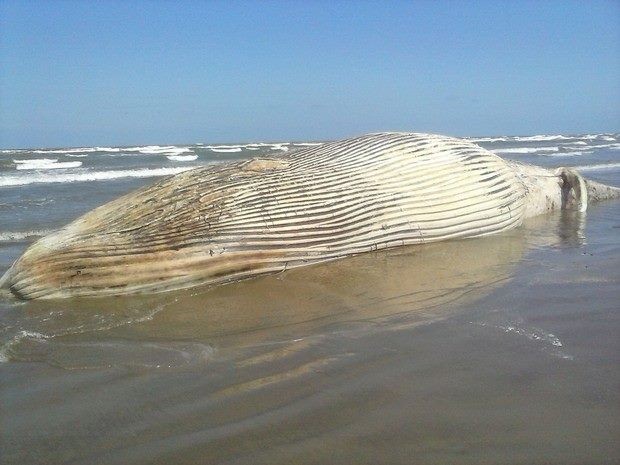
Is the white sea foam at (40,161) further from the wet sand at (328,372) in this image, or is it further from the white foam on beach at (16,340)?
the white foam on beach at (16,340)

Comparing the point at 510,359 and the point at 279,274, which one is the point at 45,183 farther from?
the point at 510,359

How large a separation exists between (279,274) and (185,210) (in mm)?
841

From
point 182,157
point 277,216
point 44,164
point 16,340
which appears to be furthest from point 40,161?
point 16,340

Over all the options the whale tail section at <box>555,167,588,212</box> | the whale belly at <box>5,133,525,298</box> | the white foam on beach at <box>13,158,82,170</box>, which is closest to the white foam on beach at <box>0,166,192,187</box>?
the white foam on beach at <box>13,158,82,170</box>

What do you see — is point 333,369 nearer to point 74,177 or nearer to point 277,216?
point 277,216

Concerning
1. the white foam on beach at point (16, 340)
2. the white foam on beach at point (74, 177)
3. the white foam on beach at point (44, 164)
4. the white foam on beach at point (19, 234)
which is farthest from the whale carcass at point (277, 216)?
the white foam on beach at point (44, 164)

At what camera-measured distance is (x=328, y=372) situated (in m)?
2.90

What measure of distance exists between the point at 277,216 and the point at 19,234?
170 inches

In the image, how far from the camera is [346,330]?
353cm

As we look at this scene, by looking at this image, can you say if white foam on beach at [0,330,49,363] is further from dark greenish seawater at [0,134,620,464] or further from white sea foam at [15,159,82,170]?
white sea foam at [15,159,82,170]

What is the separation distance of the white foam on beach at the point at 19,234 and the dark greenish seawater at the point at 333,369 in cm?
317

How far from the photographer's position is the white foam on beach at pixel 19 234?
727cm

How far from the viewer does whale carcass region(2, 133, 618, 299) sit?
429cm

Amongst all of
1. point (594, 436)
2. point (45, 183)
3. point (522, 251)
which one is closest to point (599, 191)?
Answer: point (522, 251)
